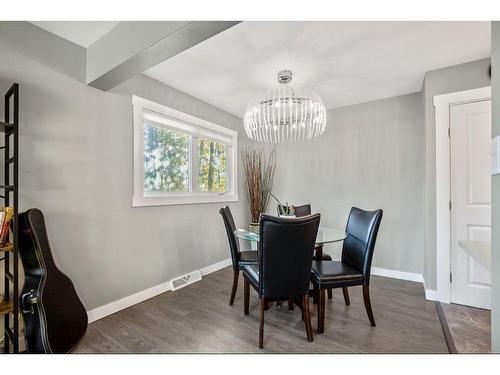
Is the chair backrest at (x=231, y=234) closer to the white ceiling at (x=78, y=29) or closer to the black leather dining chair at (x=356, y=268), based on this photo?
the black leather dining chair at (x=356, y=268)

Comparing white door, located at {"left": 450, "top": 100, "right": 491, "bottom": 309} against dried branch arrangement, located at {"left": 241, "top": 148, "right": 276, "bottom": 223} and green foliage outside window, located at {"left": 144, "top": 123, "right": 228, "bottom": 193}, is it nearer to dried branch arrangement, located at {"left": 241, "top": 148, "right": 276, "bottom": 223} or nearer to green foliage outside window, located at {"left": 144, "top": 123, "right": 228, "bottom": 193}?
dried branch arrangement, located at {"left": 241, "top": 148, "right": 276, "bottom": 223}

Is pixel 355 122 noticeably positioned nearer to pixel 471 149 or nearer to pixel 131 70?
pixel 471 149

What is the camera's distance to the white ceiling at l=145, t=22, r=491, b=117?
1.76 m

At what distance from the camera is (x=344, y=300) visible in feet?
7.76

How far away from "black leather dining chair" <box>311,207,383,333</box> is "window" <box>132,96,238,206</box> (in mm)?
1750

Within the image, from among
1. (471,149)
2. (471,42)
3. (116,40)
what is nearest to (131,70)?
(116,40)

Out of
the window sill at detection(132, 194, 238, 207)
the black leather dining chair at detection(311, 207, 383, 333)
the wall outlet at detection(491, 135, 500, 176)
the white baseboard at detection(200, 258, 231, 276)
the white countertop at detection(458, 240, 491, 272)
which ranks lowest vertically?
the white baseboard at detection(200, 258, 231, 276)

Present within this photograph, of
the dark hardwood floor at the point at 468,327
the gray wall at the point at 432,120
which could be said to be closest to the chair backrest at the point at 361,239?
Answer: the dark hardwood floor at the point at 468,327

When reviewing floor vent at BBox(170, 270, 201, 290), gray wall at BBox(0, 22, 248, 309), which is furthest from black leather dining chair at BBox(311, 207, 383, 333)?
gray wall at BBox(0, 22, 248, 309)

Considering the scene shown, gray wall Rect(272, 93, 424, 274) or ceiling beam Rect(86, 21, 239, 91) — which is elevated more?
ceiling beam Rect(86, 21, 239, 91)

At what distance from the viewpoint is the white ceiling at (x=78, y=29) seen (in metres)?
1.70

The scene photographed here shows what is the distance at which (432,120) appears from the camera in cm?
244
